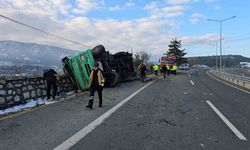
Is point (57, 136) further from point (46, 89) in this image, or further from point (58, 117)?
point (46, 89)

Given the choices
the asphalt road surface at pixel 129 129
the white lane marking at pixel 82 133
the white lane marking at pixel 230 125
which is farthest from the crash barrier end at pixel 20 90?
the white lane marking at pixel 230 125

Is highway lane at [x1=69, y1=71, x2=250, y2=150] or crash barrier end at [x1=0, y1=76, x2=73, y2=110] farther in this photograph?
crash barrier end at [x1=0, y1=76, x2=73, y2=110]

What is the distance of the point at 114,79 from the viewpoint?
2019cm

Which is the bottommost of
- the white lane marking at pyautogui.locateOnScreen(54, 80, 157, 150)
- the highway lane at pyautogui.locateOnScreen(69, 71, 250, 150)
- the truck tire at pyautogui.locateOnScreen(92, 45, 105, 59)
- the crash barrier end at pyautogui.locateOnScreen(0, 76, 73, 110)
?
the highway lane at pyautogui.locateOnScreen(69, 71, 250, 150)

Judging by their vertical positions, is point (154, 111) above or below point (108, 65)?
below

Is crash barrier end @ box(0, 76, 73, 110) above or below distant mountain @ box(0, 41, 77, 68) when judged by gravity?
below

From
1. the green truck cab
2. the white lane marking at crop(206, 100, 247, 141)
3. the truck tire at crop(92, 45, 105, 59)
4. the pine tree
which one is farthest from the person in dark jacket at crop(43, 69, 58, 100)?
the pine tree

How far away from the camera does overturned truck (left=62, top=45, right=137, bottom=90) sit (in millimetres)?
17344

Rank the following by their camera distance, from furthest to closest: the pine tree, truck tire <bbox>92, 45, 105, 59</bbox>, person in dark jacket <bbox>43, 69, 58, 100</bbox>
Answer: the pine tree
truck tire <bbox>92, 45, 105, 59</bbox>
person in dark jacket <bbox>43, 69, 58, 100</bbox>

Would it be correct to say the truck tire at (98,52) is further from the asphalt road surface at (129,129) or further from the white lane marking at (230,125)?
the white lane marking at (230,125)

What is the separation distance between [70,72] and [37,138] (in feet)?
37.9

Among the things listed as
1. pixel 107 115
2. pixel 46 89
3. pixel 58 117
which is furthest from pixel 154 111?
pixel 46 89

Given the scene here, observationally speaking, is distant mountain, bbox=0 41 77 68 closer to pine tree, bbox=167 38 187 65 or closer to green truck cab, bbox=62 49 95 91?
green truck cab, bbox=62 49 95 91

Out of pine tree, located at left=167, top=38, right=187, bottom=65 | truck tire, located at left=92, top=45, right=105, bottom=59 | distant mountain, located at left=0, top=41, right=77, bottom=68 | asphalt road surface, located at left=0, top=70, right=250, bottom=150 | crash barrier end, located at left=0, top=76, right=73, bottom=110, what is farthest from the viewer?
pine tree, located at left=167, top=38, right=187, bottom=65
